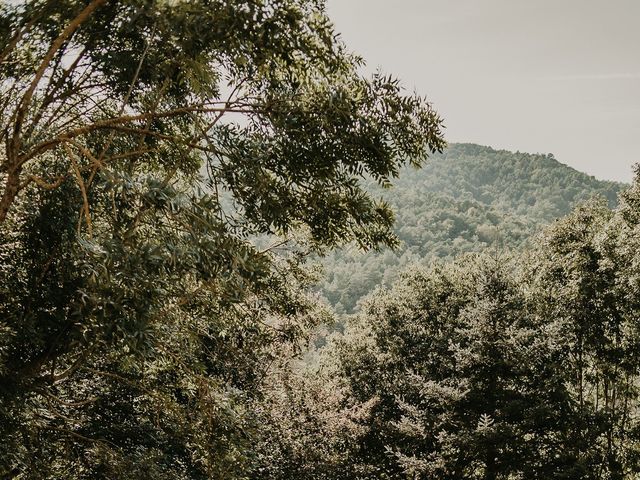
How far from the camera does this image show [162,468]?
6.47 metres

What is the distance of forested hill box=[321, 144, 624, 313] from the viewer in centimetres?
6881

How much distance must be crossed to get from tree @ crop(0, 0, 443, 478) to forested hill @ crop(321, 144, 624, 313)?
1283 cm

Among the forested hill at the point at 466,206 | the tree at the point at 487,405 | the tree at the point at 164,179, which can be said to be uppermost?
the forested hill at the point at 466,206

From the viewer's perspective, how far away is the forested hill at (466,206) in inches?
2709

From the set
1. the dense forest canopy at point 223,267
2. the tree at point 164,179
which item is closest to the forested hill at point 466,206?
the dense forest canopy at point 223,267

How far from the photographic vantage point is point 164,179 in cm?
407

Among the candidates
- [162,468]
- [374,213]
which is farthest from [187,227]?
[162,468]

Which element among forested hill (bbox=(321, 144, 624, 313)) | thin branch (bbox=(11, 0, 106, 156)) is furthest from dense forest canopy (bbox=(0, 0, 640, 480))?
forested hill (bbox=(321, 144, 624, 313))

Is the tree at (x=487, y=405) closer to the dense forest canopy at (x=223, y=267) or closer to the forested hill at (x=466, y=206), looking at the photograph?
the dense forest canopy at (x=223, y=267)

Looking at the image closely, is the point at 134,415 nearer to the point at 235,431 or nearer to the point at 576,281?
the point at 235,431

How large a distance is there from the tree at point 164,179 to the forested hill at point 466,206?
1283 cm

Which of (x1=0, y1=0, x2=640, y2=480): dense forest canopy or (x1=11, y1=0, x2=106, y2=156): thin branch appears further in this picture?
(x1=0, y1=0, x2=640, y2=480): dense forest canopy

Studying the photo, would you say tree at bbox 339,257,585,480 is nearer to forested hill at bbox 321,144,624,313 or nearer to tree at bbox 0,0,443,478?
forested hill at bbox 321,144,624,313

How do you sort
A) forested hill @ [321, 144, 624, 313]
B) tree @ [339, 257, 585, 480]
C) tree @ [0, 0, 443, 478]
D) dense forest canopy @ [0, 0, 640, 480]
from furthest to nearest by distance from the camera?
forested hill @ [321, 144, 624, 313] < tree @ [339, 257, 585, 480] < dense forest canopy @ [0, 0, 640, 480] < tree @ [0, 0, 443, 478]
